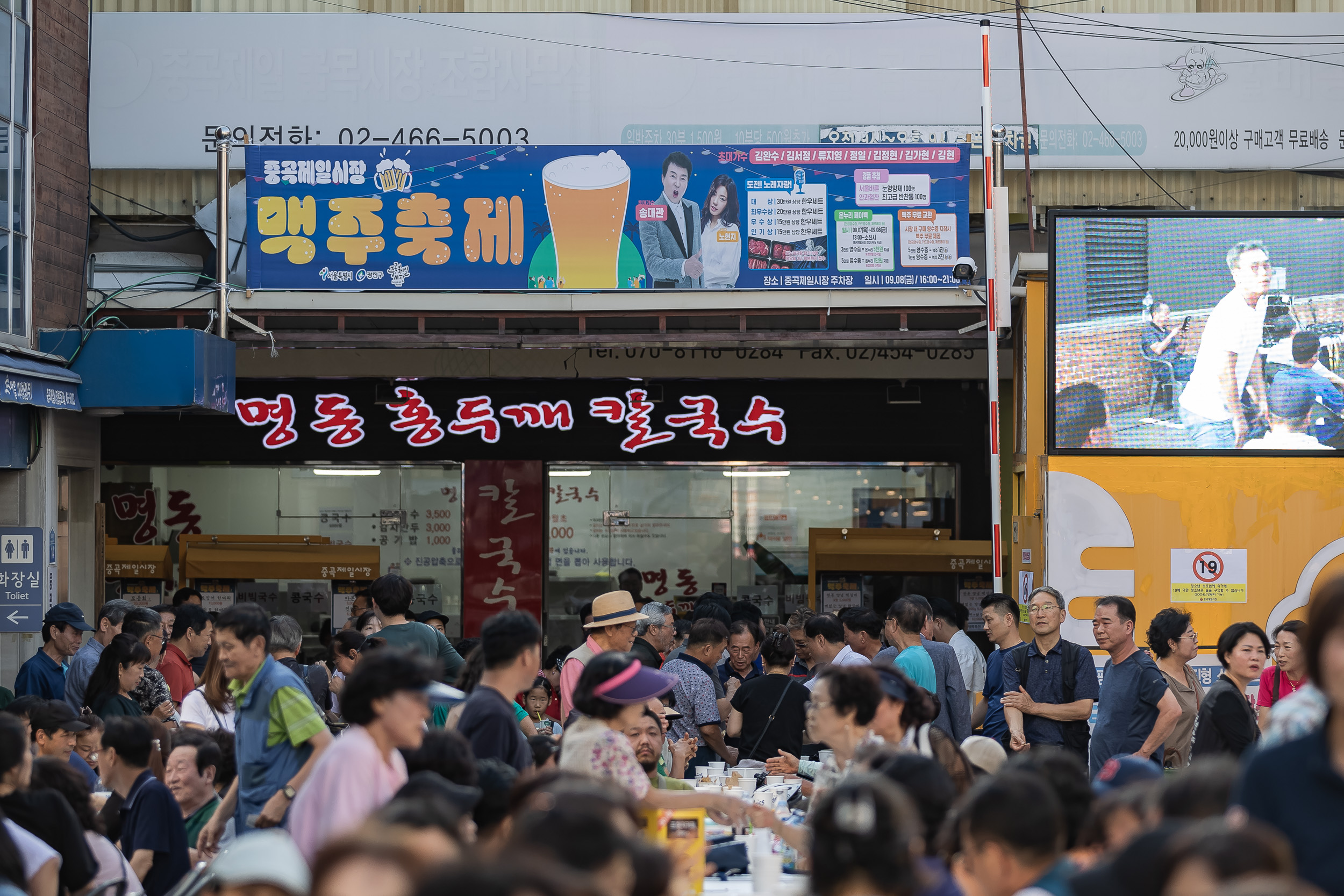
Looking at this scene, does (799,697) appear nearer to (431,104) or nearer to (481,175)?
(481,175)

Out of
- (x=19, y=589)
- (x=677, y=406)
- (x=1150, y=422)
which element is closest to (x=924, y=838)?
(x=1150, y=422)

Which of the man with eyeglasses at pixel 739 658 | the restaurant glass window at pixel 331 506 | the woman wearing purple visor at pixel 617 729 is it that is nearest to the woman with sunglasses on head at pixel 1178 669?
the man with eyeglasses at pixel 739 658

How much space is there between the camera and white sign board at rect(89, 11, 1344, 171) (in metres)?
13.4

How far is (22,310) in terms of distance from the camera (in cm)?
1091

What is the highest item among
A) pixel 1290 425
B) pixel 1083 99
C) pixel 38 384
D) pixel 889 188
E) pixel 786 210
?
pixel 1083 99

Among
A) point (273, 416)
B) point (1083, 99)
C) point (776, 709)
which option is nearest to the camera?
point (776, 709)

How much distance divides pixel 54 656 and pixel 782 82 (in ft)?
29.6

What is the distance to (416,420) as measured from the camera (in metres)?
14.4

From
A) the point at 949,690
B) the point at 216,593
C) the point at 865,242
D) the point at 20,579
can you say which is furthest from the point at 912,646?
the point at 216,593

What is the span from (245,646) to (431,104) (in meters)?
9.43

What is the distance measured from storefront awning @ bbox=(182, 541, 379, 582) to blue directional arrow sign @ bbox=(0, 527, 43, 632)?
3.72 m

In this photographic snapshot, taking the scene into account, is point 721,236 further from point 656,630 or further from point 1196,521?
point 1196,521

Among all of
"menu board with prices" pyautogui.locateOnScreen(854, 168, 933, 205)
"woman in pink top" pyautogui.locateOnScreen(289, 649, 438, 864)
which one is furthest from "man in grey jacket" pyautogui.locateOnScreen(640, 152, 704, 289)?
"woman in pink top" pyautogui.locateOnScreen(289, 649, 438, 864)

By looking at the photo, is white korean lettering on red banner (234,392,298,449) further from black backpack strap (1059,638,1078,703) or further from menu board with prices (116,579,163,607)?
black backpack strap (1059,638,1078,703)
